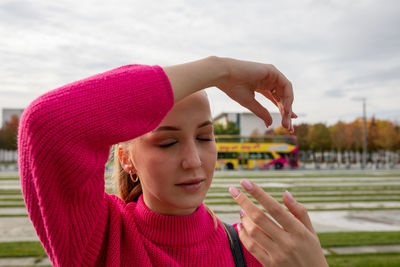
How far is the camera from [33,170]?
44.7 inches

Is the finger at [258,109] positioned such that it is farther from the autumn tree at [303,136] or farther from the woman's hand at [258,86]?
the autumn tree at [303,136]

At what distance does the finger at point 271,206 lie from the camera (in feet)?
3.77

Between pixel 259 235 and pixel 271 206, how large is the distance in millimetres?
130

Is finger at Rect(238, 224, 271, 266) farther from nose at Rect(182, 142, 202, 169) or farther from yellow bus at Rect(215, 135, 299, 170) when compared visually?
yellow bus at Rect(215, 135, 299, 170)

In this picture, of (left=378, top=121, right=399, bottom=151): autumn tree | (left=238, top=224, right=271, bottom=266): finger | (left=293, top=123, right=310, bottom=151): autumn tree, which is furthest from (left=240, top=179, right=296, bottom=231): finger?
(left=378, top=121, right=399, bottom=151): autumn tree

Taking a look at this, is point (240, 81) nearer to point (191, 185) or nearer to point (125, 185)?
point (191, 185)

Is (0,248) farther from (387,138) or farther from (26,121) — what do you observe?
(387,138)

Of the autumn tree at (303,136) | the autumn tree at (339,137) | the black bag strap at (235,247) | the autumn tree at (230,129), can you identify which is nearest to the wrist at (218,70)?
the black bag strap at (235,247)

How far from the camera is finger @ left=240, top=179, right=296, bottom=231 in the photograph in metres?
1.15

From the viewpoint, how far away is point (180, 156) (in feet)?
4.83

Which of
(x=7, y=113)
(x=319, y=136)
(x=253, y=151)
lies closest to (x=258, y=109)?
(x=253, y=151)

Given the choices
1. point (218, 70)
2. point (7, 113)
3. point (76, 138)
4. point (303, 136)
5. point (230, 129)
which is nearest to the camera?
point (76, 138)

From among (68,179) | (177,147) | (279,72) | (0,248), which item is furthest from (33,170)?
(0,248)

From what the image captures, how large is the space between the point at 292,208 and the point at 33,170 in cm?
92
